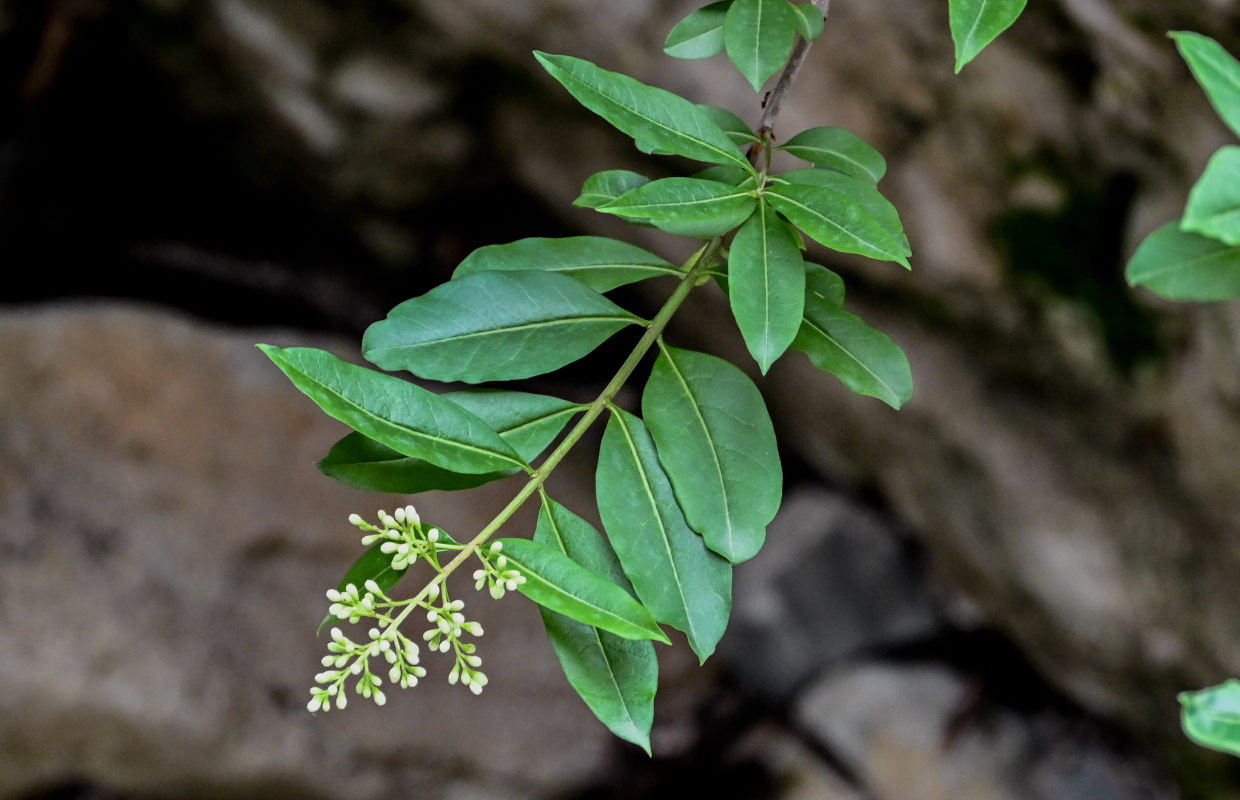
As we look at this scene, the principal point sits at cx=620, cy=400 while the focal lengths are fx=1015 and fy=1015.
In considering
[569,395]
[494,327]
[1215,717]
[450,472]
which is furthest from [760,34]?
[569,395]

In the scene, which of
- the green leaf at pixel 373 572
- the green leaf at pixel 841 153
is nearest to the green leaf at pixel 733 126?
the green leaf at pixel 841 153

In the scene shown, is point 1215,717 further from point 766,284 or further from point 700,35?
point 700,35

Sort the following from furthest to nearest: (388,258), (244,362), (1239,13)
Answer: (388,258) < (244,362) < (1239,13)

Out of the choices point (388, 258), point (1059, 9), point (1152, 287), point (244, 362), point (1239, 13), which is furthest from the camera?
point (388, 258)

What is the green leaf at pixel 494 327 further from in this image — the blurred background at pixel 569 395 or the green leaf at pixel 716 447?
the blurred background at pixel 569 395

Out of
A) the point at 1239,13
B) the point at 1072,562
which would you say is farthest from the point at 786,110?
the point at 1072,562

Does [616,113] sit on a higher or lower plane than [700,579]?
higher

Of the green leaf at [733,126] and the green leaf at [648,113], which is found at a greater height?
the green leaf at [648,113]

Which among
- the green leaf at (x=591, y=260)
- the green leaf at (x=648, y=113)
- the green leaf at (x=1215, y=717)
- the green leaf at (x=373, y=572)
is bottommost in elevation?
the green leaf at (x=373, y=572)

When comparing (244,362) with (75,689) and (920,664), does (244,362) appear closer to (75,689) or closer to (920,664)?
(75,689)
